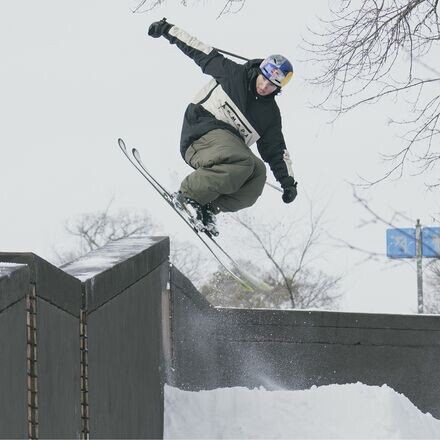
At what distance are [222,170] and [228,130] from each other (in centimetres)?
43

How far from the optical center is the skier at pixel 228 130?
32.5 feet

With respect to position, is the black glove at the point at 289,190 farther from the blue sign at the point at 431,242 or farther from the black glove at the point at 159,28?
the blue sign at the point at 431,242

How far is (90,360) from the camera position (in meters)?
5.89

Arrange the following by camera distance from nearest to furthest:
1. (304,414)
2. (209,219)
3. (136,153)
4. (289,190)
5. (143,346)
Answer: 1. (143,346)
2. (304,414)
3. (289,190)
4. (209,219)
5. (136,153)

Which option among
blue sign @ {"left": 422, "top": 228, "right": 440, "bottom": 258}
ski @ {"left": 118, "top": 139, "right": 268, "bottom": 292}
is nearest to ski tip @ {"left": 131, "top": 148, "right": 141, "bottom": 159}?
ski @ {"left": 118, "top": 139, "right": 268, "bottom": 292}

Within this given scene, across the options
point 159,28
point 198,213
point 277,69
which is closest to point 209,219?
point 198,213

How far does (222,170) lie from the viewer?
392 inches

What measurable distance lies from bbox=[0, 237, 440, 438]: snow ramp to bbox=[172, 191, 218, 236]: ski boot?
86 centimetres

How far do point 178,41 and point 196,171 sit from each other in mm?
1211

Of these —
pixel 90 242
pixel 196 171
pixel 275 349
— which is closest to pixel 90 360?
pixel 196 171

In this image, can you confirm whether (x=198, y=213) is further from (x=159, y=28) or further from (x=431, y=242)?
(x=431, y=242)

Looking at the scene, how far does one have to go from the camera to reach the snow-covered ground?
28.2 feet

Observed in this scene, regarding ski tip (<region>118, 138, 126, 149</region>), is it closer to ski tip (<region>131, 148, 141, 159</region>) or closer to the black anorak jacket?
ski tip (<region>131, 148, 141, 159</region>)

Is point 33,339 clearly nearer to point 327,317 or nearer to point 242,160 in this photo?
point 242,160
